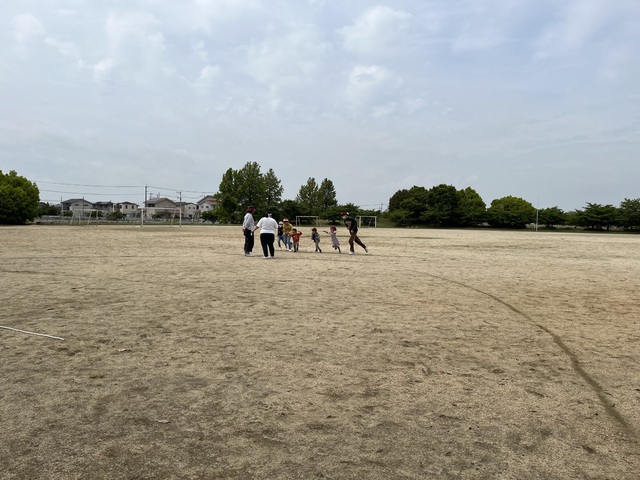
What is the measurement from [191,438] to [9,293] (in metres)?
6.70

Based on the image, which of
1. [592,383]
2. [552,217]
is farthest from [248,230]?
[552,217]

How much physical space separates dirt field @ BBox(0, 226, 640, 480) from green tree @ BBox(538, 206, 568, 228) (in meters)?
78.6

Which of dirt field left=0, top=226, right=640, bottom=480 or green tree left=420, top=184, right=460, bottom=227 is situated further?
green tree left=420, top=184, right=460, bottom=227

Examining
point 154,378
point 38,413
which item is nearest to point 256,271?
point 154,378

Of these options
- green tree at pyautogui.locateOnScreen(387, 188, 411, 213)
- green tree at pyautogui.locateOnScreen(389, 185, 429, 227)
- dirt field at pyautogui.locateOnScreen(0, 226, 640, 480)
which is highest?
green tree at pyautogui.locateOnScreen(387, 188, 411, 213)

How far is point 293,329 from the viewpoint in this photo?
5.66 metres

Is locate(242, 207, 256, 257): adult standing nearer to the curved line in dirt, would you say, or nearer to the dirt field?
the dirt field

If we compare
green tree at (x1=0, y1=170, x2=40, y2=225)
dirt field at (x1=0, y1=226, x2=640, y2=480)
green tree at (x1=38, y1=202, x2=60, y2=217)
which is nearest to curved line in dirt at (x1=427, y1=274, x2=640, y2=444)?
dirt field at (x1=0, y1=226, x2=640, y2=480)

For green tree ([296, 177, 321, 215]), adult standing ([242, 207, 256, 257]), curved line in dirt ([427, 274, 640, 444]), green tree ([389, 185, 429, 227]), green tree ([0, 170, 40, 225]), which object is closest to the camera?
curved line in dirt ([427, 274, 640, 444])

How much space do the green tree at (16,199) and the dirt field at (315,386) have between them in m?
54.2

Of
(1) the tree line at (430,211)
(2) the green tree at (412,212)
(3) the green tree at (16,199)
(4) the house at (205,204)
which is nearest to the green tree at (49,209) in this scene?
(1) the tree line at (430,211)

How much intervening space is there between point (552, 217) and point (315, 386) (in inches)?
3351

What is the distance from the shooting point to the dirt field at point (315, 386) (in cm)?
267

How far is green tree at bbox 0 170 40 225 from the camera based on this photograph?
52.6m
